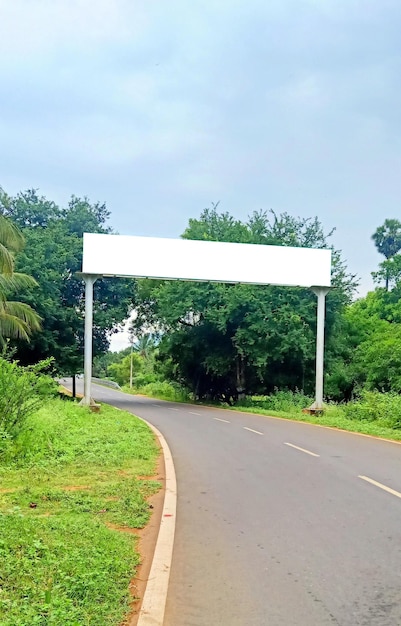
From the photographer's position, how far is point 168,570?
5148mm

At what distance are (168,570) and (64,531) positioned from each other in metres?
1.18

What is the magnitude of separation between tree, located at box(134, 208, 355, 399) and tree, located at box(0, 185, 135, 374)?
4.39 metres

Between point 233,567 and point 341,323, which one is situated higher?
point 341,323

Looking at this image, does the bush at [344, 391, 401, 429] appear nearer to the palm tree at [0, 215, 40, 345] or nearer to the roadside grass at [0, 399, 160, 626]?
the roadside grass at [0, 399, 160, 626]

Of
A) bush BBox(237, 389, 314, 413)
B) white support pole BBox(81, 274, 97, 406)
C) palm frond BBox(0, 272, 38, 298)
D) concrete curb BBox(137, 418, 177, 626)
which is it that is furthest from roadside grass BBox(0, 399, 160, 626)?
bush BBox(237, 389, 314, 413)

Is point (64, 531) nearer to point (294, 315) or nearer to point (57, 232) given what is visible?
point (294, 315)

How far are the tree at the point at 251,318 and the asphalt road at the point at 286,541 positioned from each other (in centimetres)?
1894

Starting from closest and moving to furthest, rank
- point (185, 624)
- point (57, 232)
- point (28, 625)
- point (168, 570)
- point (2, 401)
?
point (28, 625), point (185, 624), point (168, 570), point (2, 401), point (57, 232)

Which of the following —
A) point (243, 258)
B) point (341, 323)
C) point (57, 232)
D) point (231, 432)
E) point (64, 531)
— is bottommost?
point (231, 432)

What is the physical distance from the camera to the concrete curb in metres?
4.16

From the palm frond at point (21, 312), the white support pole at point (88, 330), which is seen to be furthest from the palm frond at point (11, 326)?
the white support pole at point (88, 330)

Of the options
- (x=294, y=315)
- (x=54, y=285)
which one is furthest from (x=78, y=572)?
(x=54, y=285)

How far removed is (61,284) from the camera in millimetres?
35594

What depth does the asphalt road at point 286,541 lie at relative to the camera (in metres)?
4.41
